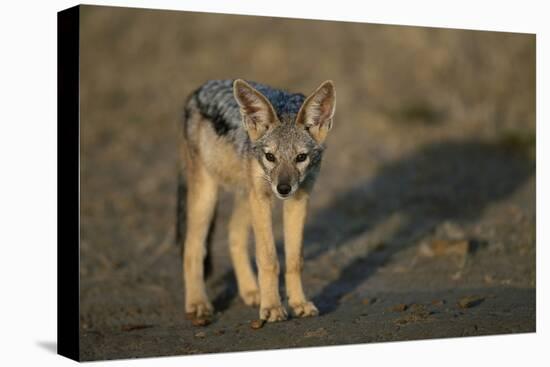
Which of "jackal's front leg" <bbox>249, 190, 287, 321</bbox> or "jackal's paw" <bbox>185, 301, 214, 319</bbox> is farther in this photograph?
"jackal's paw" <bbox>185, 301, 214, 319</bbox>

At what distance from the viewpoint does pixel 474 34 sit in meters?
15.5

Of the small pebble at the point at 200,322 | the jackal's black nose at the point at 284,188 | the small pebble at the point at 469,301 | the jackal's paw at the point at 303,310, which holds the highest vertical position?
the jackal's black nose at the point at 284,188

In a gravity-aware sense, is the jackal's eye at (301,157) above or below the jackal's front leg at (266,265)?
above

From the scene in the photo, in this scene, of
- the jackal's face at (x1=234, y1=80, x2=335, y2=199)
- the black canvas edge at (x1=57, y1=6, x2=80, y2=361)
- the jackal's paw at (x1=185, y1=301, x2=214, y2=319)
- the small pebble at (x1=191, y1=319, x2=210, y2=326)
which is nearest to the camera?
the black canvas edge at (x1=57, y1=6, x2=80, y2=361)

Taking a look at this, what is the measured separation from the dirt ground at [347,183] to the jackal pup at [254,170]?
366 mm

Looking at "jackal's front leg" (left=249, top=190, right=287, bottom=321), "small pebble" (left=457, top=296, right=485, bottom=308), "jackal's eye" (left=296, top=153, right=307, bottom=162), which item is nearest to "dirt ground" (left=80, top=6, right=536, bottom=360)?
"small pebble" (left=457, top=296, right=485, bottom=308)

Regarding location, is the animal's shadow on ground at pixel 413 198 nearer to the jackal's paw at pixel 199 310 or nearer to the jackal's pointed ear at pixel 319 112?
the jackal's paw at pixel 199 310

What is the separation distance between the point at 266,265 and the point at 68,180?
169 centimetres

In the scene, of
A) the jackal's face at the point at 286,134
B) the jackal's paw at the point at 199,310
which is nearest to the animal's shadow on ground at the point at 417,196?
the jackal's paw at the point at 199,310

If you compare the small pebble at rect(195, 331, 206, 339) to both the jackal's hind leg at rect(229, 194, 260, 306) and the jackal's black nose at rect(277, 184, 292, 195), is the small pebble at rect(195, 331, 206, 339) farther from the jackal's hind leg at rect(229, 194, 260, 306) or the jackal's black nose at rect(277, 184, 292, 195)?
the jackal's black nose at rect(277, 184, 292, 195)

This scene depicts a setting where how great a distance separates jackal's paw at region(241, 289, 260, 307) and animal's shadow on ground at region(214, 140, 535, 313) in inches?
11.9

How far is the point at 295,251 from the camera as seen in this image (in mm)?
6988

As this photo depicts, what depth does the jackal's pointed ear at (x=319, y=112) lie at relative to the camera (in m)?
6.56

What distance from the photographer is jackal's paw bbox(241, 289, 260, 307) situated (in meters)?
7.96
